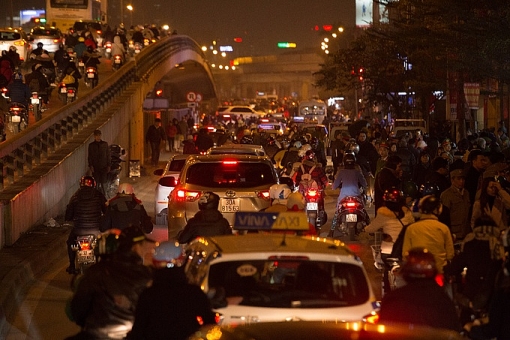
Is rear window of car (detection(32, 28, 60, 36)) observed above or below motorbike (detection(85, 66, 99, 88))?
above

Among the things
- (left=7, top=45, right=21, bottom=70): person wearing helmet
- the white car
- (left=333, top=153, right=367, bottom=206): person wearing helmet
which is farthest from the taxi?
(left=7, top=45, right=21, bottom=70): person wearing helmet

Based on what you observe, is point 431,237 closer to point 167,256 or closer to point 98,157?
point 167,256

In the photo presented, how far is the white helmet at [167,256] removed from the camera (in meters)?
7.64

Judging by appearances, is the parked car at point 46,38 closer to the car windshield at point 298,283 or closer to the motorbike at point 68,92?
the motorbike at point 68,92

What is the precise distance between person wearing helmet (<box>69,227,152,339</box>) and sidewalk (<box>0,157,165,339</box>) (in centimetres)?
464

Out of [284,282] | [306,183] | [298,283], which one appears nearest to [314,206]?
[306,183]

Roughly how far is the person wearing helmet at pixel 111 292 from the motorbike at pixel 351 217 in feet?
38.3

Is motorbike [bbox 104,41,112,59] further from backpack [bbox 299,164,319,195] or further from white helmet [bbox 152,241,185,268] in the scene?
white helmet [bbox 152,241,185,268]

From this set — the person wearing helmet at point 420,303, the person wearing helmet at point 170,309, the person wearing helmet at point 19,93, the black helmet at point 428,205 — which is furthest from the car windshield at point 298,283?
the person wearing helmet at point 19,93

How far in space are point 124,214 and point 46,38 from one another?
133 ft

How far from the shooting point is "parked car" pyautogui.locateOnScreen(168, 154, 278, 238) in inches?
646

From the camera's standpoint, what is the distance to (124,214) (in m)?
14.2

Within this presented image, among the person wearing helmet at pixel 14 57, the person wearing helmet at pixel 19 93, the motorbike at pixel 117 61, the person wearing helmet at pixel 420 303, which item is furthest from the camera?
the motorbike at pixel 117 61

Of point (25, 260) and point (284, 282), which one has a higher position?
point (284, 282)
